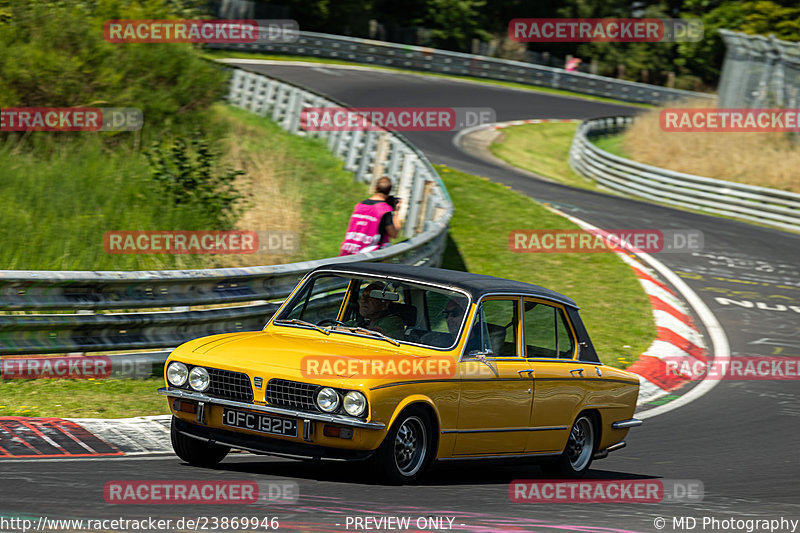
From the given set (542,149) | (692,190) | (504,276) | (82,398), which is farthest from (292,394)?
(542,149)

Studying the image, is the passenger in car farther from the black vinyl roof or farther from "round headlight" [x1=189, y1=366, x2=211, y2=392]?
"round headlight" [x1=189, y1=366, x2=211, y2=392]

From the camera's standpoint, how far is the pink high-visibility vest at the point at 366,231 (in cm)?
1177

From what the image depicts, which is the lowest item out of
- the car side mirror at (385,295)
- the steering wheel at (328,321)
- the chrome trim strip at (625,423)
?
the chrome trim strip at (625,423)

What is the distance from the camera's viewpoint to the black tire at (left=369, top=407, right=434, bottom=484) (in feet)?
21.4

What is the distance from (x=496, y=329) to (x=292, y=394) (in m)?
1.88

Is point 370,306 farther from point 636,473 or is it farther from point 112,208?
point 112,208

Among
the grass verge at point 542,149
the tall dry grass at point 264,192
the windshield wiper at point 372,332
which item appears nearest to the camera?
the windshield wiper at point 372,332

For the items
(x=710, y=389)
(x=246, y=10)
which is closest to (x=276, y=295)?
(x=710, y=389)

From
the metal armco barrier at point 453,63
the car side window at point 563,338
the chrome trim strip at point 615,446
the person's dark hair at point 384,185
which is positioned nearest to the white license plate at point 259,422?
the car side window at point 563,338

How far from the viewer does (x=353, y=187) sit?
67.1ft

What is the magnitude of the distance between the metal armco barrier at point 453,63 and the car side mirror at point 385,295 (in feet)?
129

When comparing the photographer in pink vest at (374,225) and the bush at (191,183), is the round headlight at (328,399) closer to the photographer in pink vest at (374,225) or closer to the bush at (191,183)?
the photographer in pink vest at (374,225)

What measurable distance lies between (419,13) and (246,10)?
1233 centimetres

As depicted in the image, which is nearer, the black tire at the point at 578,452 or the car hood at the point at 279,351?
the car hood at the point at 279,351
